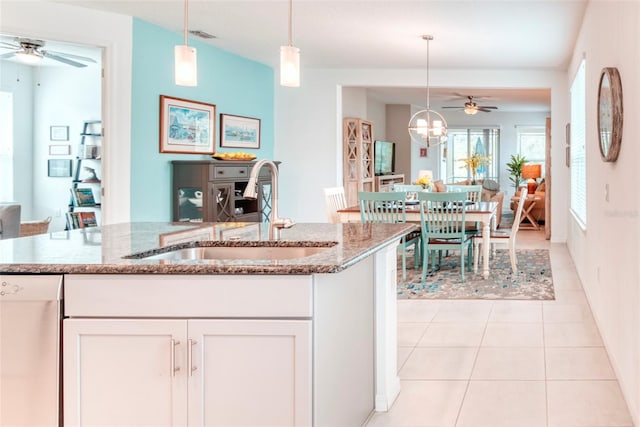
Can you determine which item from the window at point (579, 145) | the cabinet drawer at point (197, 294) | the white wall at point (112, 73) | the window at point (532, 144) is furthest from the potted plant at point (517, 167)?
the cabinet drawer at point (197, 294)

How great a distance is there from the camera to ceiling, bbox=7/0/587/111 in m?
5.47

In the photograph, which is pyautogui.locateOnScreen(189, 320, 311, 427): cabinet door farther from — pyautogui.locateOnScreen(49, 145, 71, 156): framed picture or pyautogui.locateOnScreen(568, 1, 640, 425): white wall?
pyautogui.locateOnScreen(49, 145, 71, 156): framed picture

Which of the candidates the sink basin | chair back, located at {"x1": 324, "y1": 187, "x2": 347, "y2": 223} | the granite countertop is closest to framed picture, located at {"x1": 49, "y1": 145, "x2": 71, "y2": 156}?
chair back, located at {"x1": 324, "y1": 187, "x2": 347, "y2": 223}

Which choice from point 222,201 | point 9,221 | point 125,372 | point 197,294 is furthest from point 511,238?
point 125,372

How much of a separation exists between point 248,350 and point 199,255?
80 centimetres

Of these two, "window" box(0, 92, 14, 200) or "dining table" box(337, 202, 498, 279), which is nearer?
"dining table" box(337, 202, 498, 279)

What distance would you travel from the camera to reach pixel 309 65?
28.5 feet

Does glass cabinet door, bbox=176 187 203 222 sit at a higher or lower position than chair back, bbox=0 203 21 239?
higher

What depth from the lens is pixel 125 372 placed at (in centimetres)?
209

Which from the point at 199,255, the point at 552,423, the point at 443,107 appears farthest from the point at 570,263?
the point at 443,107

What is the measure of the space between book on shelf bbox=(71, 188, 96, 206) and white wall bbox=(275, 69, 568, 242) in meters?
2.68

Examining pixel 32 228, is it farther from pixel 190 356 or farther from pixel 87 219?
pixel 190 356

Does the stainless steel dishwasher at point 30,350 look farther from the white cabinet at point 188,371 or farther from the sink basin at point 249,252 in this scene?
the sink basin at point 249,252

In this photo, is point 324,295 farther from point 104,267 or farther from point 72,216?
point 72,216
